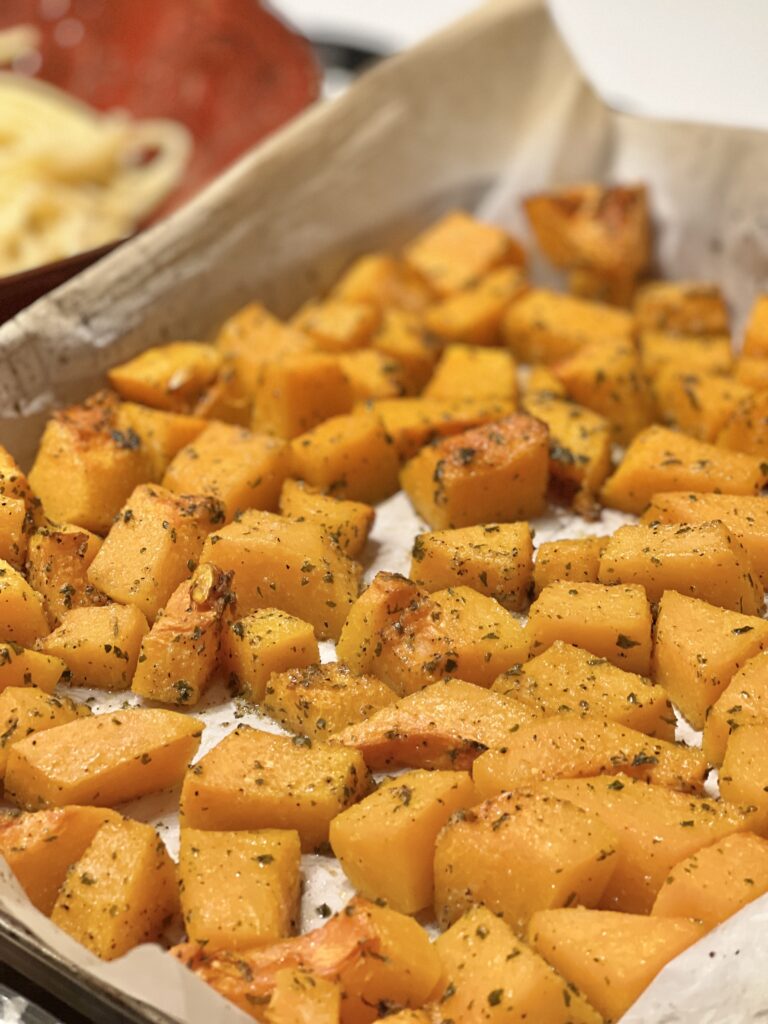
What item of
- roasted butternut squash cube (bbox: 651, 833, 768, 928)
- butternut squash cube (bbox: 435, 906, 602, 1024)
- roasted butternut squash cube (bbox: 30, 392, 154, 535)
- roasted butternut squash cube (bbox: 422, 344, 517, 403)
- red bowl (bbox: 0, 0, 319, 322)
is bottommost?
butternut squash cube (bbox: 435, 906, 602, 1024)

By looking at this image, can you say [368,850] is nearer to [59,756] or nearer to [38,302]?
[59,756]

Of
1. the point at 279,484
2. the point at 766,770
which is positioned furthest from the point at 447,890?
the point at 279,484

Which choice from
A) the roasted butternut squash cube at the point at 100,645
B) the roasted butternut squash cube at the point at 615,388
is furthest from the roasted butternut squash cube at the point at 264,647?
the roasted butternut squash cube at the point at 615,388

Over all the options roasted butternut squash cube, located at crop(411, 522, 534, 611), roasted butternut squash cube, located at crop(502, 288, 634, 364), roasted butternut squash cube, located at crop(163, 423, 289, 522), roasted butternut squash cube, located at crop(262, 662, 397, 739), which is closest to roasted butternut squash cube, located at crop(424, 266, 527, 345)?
roasted butternut squash cube, located at crop(502, 288, 634, 364)

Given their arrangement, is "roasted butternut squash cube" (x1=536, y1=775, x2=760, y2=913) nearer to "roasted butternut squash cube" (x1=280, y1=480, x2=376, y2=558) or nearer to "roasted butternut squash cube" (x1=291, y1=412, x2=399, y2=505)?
"roasted butternut squash cube" (x1=280, y1=480, x2=376, y2=558)

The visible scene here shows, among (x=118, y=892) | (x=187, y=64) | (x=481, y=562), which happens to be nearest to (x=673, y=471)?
(x=481, y=562)

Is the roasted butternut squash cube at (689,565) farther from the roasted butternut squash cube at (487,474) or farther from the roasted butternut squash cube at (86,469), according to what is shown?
the roasted butternut squash cube at (86,469)
